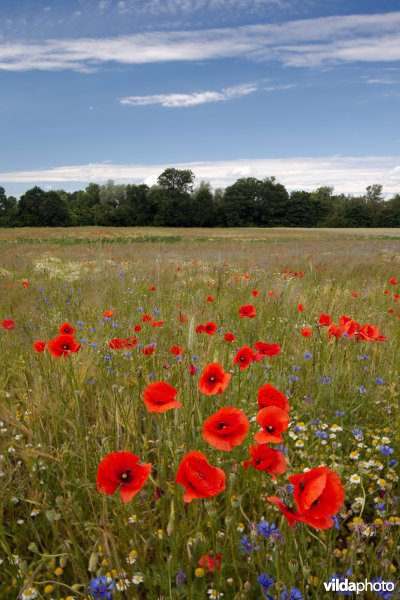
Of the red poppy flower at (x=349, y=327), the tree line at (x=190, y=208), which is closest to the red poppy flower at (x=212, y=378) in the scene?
the red poppy flower at (x=349, y=327)

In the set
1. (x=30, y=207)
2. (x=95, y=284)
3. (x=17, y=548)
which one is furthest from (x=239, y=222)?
(x=17, y=548)

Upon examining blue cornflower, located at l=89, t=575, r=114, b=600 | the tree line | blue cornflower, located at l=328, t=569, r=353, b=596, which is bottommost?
blue cornflower, located at l=328, t=569, r=353, b=596

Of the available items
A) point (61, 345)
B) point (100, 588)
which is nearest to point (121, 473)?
point (100, 588)

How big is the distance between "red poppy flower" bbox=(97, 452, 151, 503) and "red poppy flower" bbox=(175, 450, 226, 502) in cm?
10

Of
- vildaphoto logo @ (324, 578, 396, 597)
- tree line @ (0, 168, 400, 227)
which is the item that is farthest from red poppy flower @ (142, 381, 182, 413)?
Answer: tree line @ (0, 168, 400, 227)

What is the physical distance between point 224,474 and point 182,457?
3.05 ft

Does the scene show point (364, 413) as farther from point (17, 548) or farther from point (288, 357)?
point (17, 548)

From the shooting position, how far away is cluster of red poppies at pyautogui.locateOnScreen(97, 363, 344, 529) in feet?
3.56

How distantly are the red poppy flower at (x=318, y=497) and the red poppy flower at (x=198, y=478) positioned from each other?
195 mm

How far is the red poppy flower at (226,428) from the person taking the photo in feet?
4.21

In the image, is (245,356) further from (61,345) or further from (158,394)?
(61,345)

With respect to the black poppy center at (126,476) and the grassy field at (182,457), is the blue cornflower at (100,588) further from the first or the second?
the black poppy center at (126,476)

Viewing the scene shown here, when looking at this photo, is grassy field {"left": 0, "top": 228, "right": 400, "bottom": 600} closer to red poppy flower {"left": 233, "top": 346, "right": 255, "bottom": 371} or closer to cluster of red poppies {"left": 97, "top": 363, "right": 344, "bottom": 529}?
cluster of red poppies {"left": 97, "top": 363, "right": 344, "bottom": 529}

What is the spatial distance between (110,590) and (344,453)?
5.02 feet
